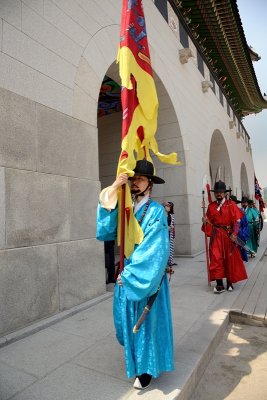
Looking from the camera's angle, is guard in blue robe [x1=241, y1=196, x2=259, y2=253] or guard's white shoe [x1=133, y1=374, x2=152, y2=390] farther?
guard in blue robe [x1=241, y1=196, x2=259, y2=253]

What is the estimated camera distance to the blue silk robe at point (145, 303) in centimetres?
202

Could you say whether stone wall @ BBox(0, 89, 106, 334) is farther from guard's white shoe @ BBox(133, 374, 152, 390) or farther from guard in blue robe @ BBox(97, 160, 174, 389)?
guard's white shoe @ BBox(133, 374, 152, 390)

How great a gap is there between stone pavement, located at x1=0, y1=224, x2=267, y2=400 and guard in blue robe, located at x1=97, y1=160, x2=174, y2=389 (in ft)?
0.72

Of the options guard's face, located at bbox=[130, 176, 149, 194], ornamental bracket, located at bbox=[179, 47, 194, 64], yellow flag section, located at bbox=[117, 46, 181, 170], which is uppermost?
ornamental bracket, located at bbox=[179, 47, 194, 64]

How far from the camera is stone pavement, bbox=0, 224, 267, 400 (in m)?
2.13

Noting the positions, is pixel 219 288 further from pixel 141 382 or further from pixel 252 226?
pixel 252 226

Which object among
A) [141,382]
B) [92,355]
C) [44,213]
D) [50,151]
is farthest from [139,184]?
[50,151]

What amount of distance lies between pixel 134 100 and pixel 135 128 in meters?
0.25

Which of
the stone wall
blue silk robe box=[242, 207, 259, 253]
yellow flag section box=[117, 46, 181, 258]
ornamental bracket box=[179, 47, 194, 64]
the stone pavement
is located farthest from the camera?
blue silk robe box=[242, 207, 259, 253]

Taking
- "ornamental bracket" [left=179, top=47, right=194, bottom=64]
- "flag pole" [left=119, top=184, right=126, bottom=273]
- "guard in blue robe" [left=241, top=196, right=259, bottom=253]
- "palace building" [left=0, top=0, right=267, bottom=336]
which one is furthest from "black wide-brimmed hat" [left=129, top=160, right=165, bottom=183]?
"ornamental bracket" [left=179, top=47, right=194, bottom=64]

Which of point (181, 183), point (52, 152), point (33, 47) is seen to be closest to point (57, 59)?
point (33, 47)

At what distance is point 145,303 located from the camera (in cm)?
214

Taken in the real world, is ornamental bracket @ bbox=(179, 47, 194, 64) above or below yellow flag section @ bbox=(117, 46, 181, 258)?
above

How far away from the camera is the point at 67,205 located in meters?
4.05
